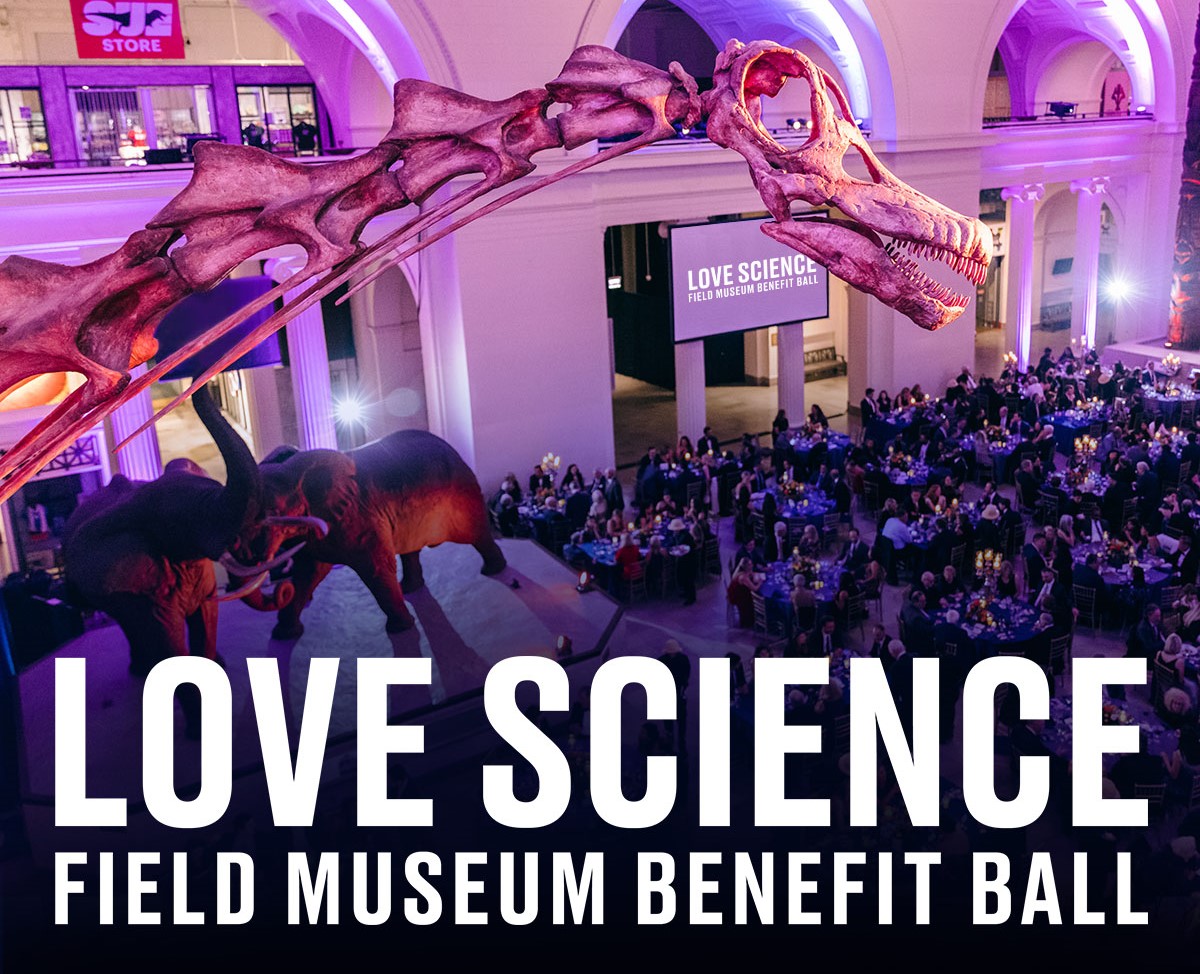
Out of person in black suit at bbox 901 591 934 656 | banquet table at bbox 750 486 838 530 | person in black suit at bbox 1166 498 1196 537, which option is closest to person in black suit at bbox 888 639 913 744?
person in black suit at bbox 901 591 934 656

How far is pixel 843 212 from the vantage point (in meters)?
3.68

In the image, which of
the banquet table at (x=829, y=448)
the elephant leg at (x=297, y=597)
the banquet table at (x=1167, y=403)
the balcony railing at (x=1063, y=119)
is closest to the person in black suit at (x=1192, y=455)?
the banquet table at (x=1167, y=403)

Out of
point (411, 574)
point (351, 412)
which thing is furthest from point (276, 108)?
point (411, 574)

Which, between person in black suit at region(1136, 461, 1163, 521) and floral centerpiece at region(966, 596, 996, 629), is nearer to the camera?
floral centerpiece at region(966, 596, 996, 629)

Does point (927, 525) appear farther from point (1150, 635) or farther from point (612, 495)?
point (612, 495)

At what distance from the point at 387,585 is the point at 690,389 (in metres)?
9.78

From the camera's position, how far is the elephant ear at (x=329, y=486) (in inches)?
427

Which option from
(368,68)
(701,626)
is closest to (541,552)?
(701,626)

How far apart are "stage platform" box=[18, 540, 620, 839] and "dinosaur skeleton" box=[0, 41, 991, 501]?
7036 millimetres

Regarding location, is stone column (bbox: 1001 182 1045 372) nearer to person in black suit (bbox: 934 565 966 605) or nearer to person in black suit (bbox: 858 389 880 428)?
person in black suit (bbox: 858 389 880 428)

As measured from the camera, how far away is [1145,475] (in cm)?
1463

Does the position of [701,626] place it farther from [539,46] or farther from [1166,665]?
[539,46]

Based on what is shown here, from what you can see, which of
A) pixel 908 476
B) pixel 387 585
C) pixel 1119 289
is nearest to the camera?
pixel 387 585

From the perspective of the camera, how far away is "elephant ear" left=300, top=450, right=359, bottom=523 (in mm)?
10844
